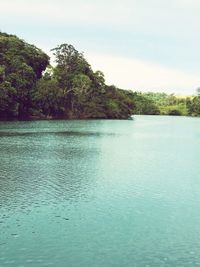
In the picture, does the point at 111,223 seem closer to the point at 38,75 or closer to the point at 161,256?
the point at 161,256

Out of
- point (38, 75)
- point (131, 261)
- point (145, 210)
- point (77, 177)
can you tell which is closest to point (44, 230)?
point (131, 261)

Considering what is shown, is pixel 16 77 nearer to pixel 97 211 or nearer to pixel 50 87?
pixel 50 87

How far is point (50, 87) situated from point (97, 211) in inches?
4008

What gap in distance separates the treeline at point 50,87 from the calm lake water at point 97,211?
220 ft

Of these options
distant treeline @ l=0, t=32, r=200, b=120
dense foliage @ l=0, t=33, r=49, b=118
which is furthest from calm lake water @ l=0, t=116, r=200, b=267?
distant treeline @ l=0, t=32, r=200, b=120

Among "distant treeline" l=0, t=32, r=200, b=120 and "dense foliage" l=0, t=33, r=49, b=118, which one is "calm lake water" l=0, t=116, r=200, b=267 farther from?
"distant treeline" l=0, t=32, r=200, b=120

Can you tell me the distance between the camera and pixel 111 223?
2353 centimetres

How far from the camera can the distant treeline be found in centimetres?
11581

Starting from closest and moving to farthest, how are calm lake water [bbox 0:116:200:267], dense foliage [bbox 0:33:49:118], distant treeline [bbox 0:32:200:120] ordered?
calm lake water [bbox 0:116:200:267]
dense foliage [bbox 0:33:49:118]
distant treeline [bbox 0:32:200:120]

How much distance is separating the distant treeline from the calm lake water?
67.1 metres

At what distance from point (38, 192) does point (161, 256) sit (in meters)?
13.4

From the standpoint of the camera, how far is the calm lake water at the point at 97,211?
1886 cm

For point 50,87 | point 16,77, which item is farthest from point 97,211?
point 50,87

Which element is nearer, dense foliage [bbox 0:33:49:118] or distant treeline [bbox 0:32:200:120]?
dense foliage [bbox 0:33:49:118]
